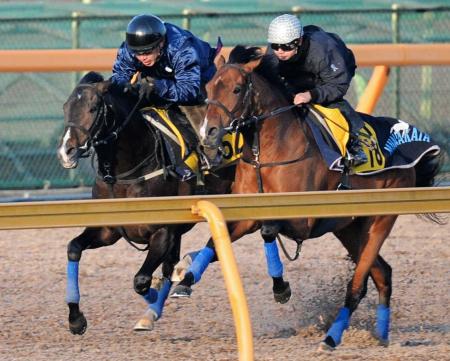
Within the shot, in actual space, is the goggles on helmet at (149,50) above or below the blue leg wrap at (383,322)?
above

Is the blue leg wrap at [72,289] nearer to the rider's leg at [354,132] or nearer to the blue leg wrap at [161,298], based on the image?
the blue leg wrap at [161,298]

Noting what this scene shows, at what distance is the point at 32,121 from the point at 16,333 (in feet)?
17.2

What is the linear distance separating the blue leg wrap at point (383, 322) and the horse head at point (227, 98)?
142cm

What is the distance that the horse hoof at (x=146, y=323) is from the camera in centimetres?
747

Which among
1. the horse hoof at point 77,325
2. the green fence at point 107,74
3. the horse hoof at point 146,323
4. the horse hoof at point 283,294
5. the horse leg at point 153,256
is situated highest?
the horse leg at point 153,256

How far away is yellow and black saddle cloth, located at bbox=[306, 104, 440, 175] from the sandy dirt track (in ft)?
3.34

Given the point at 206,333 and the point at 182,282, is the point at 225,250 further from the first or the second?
the point at 206,333

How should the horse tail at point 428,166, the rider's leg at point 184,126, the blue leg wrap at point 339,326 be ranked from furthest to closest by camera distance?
1. the horse tail at point 428,166
2. the rider's leg at point 184,126
3. the blue leg wrap at point 339,326

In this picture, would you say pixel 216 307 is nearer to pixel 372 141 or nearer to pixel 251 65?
pixel 372 141

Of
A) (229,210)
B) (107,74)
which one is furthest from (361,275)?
(107,74)

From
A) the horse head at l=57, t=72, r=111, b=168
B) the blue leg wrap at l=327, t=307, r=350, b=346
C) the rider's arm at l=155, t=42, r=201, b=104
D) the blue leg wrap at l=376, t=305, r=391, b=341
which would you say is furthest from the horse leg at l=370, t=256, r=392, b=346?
the horse head at l=57, t=72, r=111, b=168

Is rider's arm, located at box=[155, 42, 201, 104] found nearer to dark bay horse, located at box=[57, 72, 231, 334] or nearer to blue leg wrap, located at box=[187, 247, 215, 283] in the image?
dark bay horse, located at box=[57, 72, 231, 334]

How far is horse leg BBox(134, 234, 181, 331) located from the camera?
751 cm

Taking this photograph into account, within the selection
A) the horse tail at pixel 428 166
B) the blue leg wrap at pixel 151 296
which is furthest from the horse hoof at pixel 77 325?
the horse tail at pixel 428 166
